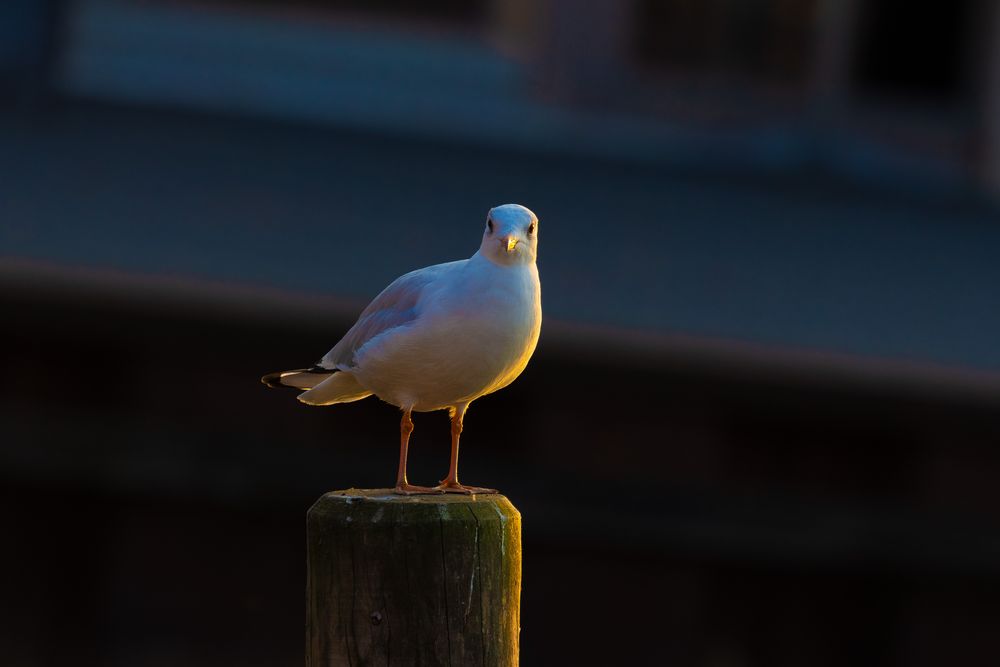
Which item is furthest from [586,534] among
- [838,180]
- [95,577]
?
Answer: [838,180]

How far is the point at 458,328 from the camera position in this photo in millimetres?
3199

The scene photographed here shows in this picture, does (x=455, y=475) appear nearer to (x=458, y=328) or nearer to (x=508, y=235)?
(x=458, y=328)

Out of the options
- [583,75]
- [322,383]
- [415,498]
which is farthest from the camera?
[583,75]

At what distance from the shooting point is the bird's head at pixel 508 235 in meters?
3.23

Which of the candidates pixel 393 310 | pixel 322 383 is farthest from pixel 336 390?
pixel 393 310

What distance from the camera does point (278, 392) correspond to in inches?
304

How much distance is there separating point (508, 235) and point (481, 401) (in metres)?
4.40

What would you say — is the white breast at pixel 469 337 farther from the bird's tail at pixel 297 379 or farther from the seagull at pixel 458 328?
the bird's tail at pixel 297 379

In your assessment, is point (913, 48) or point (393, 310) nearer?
point (393, 310)

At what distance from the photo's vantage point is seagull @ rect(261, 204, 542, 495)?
3.19 m

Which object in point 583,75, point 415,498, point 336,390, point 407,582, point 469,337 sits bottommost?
point 407,582

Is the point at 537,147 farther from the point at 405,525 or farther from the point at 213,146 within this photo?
the point at 405,525

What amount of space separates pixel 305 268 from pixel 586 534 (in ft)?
6.27

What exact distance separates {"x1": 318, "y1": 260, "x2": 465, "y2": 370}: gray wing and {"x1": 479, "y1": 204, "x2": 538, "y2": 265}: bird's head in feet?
0.43
